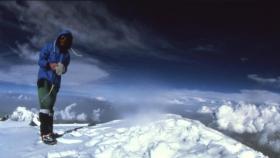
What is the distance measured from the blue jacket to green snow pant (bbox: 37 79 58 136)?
0.22 meters

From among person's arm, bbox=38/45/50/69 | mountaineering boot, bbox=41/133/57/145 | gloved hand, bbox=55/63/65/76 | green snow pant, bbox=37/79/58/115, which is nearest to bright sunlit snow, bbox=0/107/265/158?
mountaineering boot, bbox=41/133/57/145

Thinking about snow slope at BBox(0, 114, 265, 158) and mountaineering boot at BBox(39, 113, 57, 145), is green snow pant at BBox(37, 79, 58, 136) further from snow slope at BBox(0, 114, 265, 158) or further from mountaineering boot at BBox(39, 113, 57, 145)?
snow slope at BBox(0, 114, 265, 158)

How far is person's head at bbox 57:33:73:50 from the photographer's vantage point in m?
11.8

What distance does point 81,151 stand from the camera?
40.2 ft

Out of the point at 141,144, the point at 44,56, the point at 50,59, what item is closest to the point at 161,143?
the point at 141,144

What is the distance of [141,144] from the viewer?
12.5 meters

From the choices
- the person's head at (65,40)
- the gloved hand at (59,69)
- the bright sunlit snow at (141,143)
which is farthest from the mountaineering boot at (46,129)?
the person's head at (65,40)

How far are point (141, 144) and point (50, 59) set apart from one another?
14.8ft

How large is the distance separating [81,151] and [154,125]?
3318 millimetres

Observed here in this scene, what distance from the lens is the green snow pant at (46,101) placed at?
468 inches

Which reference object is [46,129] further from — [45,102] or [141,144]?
[141,144]

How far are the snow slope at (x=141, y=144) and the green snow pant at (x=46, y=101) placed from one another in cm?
103

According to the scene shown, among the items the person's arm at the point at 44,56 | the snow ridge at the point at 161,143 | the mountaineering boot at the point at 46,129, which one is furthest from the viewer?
the mountaineering boot at the point at 46,129

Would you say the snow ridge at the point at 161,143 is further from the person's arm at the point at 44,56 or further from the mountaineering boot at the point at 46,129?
the person's arm at the point at 44,56
